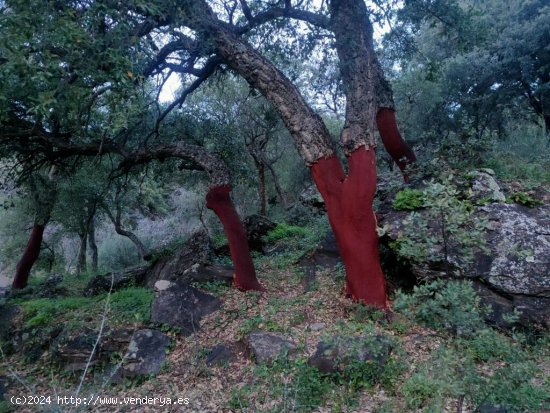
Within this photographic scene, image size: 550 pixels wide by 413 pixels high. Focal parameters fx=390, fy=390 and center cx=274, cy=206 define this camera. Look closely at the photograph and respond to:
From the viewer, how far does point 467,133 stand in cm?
845

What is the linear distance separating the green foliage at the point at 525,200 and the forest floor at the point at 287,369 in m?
2.49

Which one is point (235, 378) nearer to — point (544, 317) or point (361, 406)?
point (361, 406)

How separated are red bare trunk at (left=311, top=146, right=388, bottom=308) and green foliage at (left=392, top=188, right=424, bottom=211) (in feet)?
3.52

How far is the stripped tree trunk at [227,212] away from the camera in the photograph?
7.73 meters

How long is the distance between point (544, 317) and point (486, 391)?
124 inches

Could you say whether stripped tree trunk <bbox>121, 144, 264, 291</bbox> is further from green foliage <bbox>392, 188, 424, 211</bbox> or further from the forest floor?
green foliage <bbox>392, 188, 424, 211</bbox>

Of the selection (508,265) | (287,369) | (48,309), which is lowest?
(287,369)

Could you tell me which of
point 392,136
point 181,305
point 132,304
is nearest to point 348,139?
point 392,136

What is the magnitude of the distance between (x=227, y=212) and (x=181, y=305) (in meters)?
2.00

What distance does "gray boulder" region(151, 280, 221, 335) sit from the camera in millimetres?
6754

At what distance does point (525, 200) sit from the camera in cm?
668

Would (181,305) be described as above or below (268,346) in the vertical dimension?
above

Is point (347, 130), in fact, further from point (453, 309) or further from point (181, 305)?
point (181, 305)

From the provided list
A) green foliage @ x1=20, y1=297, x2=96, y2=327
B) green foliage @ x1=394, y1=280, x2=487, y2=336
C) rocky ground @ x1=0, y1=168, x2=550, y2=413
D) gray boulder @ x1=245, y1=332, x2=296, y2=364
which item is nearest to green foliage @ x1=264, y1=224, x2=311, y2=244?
rocky ground @ x1=0, y1=168, x2=550, y2=413
